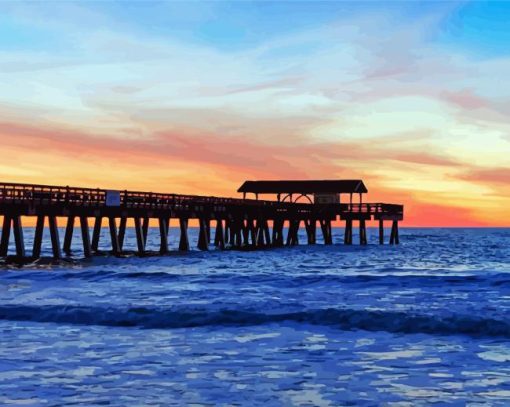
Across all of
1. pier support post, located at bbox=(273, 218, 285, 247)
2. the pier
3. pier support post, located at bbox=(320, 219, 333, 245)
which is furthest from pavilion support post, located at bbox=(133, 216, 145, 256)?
pier support post, located at bbox=(320, 219, 333, 245)

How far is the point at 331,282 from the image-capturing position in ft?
103

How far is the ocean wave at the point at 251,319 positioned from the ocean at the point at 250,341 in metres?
0.05

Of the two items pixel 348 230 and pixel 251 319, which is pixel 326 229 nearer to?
pixel 348 230

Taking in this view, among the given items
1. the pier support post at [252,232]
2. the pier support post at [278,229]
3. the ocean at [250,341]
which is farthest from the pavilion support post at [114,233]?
the pier support post at [278,229]

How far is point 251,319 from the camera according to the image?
19.3 metres

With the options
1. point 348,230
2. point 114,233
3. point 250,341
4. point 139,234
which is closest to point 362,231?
point 348,230

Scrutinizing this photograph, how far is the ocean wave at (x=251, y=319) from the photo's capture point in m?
18.1

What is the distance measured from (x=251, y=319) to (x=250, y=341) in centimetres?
351

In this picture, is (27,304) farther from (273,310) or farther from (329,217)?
(329,217)

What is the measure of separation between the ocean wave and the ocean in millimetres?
48

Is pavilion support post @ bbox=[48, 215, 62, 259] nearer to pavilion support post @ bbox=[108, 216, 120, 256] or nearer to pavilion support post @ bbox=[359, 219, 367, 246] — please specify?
pavilion support post @ bbox=[108, 216, 120, 256]

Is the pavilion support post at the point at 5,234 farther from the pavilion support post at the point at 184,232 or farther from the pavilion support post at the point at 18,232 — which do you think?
the pavilion support post at the point at 184,232

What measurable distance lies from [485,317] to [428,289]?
9.44 meters

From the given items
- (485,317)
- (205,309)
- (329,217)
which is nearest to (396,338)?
(485,317)
